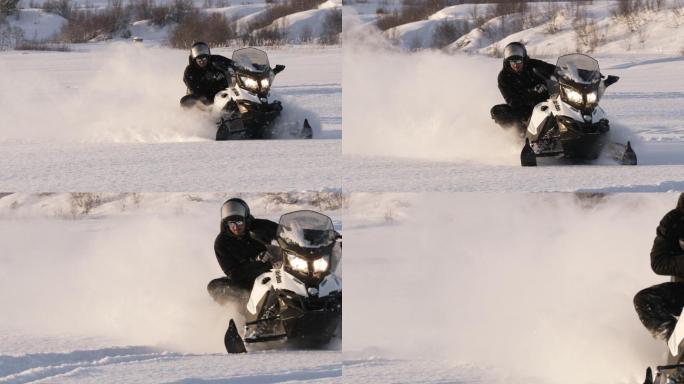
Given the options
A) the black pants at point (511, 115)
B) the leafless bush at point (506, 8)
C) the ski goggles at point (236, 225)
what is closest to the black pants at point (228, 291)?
the ski goggles at point (236, 225)

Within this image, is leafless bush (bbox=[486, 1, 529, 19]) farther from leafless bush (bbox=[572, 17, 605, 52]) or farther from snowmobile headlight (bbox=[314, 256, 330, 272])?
snowmobile headlight (bbox=[314, 256, 330, 272])

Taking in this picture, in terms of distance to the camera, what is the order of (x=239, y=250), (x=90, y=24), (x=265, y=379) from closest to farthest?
(x=265, y=379) < (x=239, y=250) < (x=90, y=24)

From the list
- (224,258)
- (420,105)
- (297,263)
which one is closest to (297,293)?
(297,263)

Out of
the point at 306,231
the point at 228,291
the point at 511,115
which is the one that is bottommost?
the point at 228,291

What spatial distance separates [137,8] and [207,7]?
23.1 inches

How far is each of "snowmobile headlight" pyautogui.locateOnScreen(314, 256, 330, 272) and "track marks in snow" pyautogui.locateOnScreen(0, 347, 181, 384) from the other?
43.3 inches

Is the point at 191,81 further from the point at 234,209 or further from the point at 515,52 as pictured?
the point at 515,52

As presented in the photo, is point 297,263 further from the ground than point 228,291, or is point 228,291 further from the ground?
point 297,263

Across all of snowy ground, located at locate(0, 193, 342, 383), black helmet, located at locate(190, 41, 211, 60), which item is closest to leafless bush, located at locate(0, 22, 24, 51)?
snowy ground, located at locate(0, 193, 342, 383)

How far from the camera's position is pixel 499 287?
8359 millimetres

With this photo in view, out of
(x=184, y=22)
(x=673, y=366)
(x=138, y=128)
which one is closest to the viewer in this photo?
(x=673, y=366)

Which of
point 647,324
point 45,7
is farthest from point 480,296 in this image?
point 45,7

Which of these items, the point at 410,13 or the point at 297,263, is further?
the point at 410,13

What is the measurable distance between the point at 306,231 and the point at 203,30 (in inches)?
127
